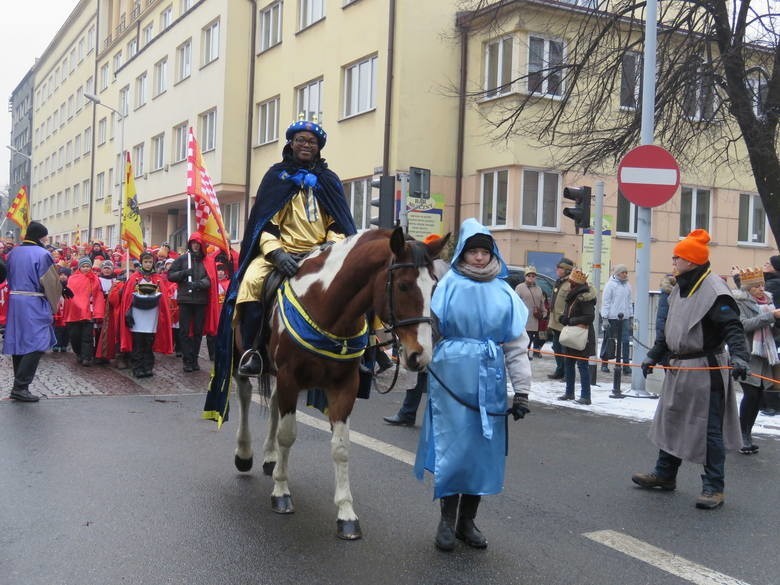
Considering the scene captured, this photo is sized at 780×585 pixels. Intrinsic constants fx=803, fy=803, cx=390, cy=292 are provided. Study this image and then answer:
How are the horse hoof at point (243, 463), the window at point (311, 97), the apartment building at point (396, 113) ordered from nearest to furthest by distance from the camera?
the horse hoof at point (243, 463)
the apartment building at point (396, 113)
the window at point (311, 97)

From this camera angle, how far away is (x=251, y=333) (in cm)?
563

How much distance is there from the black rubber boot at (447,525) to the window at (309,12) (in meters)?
21.6

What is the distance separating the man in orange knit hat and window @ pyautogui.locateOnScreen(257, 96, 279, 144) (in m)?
22.3

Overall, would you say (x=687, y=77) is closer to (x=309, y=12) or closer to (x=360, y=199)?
(x=360, y=199)

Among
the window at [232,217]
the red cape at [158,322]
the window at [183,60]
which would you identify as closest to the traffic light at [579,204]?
the red cape at [158,322]

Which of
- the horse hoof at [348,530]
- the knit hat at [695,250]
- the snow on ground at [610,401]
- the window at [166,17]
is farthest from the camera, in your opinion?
the window at [166,17]

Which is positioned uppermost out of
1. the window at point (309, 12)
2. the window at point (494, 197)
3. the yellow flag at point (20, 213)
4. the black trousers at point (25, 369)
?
the window at point (309, 12)

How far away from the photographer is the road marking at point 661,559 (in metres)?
4.29

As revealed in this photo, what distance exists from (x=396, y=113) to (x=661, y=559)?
17.4 meters

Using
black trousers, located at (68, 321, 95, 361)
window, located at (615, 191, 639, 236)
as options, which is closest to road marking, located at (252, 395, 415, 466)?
black trousers, located at (68, 321, 95, 361)

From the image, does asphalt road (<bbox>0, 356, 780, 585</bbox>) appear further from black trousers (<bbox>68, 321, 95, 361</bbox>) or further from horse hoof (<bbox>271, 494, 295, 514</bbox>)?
black trousers (<bbox>68, 321, 95, 361</bbox>)

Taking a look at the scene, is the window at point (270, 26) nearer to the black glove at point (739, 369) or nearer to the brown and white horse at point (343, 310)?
the brown and white horse at point (343, 310)

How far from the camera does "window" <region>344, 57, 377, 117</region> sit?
2200 cm

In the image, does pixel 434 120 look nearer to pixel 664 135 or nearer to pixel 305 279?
pixel 664 135
